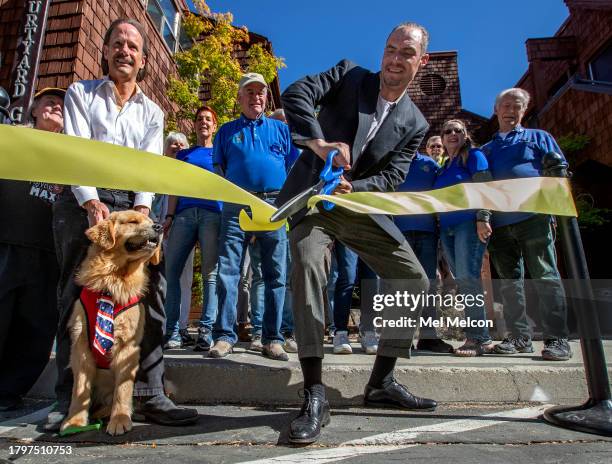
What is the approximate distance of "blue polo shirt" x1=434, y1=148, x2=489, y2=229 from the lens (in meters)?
4.20

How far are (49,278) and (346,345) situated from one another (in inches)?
92.4

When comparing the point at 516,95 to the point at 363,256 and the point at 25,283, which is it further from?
the point at 25,283

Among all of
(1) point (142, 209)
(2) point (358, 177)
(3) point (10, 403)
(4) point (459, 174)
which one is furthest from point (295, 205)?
(4) point (459, 174)

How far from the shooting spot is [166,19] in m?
11.5

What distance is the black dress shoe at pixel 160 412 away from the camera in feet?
8.22

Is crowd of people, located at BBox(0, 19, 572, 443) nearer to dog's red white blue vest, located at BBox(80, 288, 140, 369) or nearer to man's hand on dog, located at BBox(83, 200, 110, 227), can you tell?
man's hand on dog, located at BBox(83, 200, 110, 227)

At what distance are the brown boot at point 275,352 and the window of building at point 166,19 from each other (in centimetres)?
960

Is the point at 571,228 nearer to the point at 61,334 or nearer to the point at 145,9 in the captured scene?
the point at 61,334

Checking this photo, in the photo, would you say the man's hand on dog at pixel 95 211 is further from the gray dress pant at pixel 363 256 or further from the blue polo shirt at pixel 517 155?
the blue polo shirt at pixel 517 155

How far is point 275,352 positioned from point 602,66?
15.3 metres

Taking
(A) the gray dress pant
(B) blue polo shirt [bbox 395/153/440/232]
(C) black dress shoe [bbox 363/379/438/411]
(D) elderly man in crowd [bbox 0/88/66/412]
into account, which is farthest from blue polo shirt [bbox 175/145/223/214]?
(C) black dress shoe [bbox 363/379/438/411]

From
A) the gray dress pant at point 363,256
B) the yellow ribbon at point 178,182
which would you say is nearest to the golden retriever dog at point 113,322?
the yellow ribbon at point 178,182

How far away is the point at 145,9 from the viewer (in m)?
9.75

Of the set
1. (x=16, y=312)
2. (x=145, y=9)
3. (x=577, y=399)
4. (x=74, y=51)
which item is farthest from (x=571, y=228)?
(x=145, y=9)
